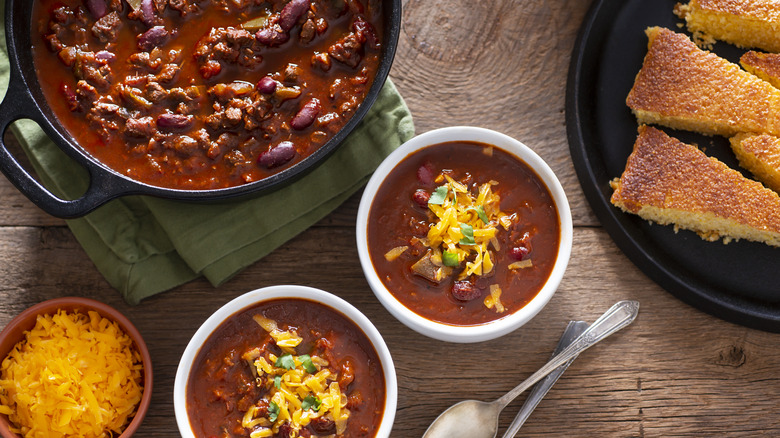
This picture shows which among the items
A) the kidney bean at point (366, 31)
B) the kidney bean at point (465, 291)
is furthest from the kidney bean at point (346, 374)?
the kidney bean at point (366, 31)


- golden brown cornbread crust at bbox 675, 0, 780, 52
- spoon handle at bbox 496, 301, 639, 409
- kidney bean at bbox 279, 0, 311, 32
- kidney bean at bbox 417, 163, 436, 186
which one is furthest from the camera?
golden brown cornbread crust at bbox 675, 0, 780, 52

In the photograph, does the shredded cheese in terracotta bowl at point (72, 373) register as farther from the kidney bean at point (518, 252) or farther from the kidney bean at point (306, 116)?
the kidney bean at point (518, 252)

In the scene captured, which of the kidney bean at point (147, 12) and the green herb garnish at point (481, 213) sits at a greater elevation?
the kidney bean at point (147, 12)

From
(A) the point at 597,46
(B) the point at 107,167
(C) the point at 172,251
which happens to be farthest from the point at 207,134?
(A) the point at 597,46

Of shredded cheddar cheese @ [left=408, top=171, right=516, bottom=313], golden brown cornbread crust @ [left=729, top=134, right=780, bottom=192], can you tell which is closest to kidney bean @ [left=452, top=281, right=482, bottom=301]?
shredded cheddar cheese @ [left=408, top=171, right=516, bottom=313]

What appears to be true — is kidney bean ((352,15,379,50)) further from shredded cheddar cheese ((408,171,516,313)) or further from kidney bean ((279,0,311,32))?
shredded cheddar cheese ((408,171,516,313))

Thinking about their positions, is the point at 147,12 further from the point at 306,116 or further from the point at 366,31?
the point at 366,31
